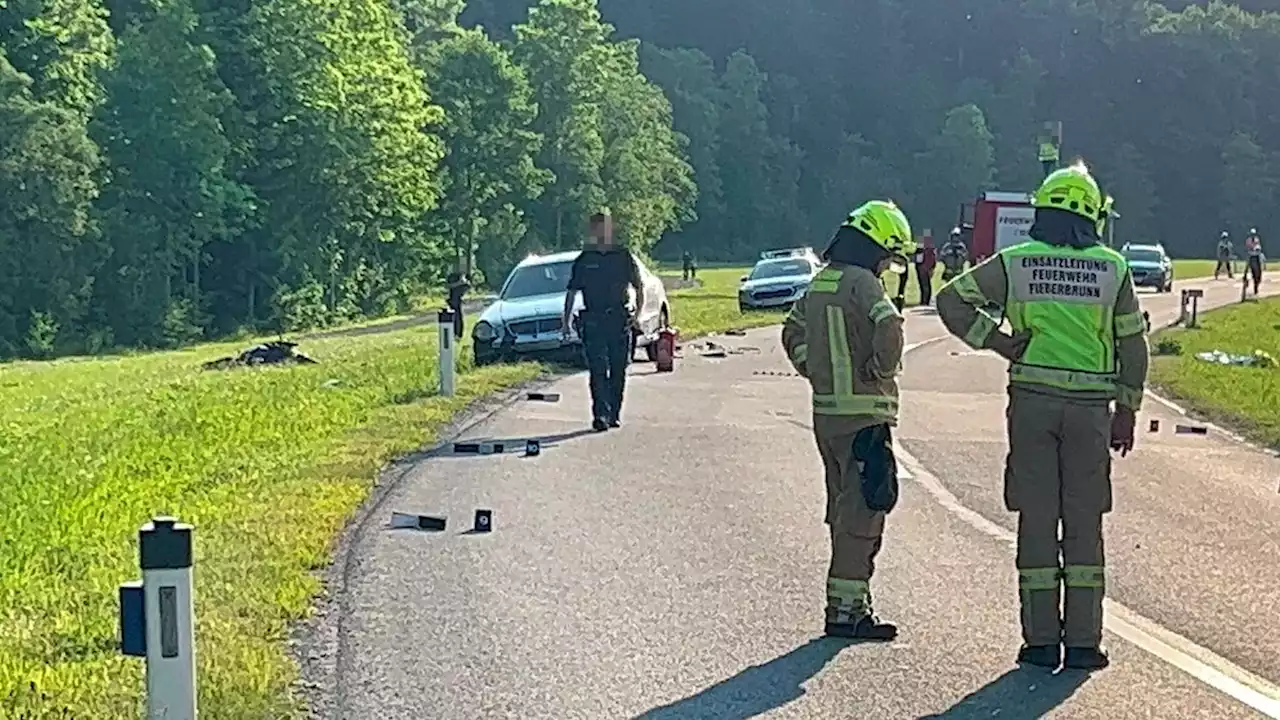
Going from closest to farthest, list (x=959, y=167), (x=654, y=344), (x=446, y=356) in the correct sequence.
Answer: (x=446, y=356)
(x=654, y=344)
(x=959, y=167)

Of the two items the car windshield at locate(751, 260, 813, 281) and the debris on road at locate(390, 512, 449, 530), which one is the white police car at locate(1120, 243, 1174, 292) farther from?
the debris on road at locate(390, 512, 449, 530)

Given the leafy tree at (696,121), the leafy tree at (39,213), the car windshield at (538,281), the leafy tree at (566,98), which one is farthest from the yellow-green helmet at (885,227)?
the leafy tree at (696,121)

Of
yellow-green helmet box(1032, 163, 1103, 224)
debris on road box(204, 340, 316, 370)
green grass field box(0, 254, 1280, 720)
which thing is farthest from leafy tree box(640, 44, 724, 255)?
yellow-green helmet box(1032, 163, 1103, 224)

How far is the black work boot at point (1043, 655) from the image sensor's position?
7160mm

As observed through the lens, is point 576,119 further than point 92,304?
Yes

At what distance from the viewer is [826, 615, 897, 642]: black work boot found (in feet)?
25.1

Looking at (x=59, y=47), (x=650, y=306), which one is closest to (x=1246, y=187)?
(x=59, y=47)

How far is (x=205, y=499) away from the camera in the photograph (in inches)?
483

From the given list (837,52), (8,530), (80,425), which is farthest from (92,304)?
(837,52)

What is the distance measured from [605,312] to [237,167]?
46.3 metres

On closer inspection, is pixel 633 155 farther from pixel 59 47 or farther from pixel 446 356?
pixel 446 356

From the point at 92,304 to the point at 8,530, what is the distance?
47357mm

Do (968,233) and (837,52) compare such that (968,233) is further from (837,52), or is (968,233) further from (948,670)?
(837,52)

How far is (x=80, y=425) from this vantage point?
1958 centimetres
